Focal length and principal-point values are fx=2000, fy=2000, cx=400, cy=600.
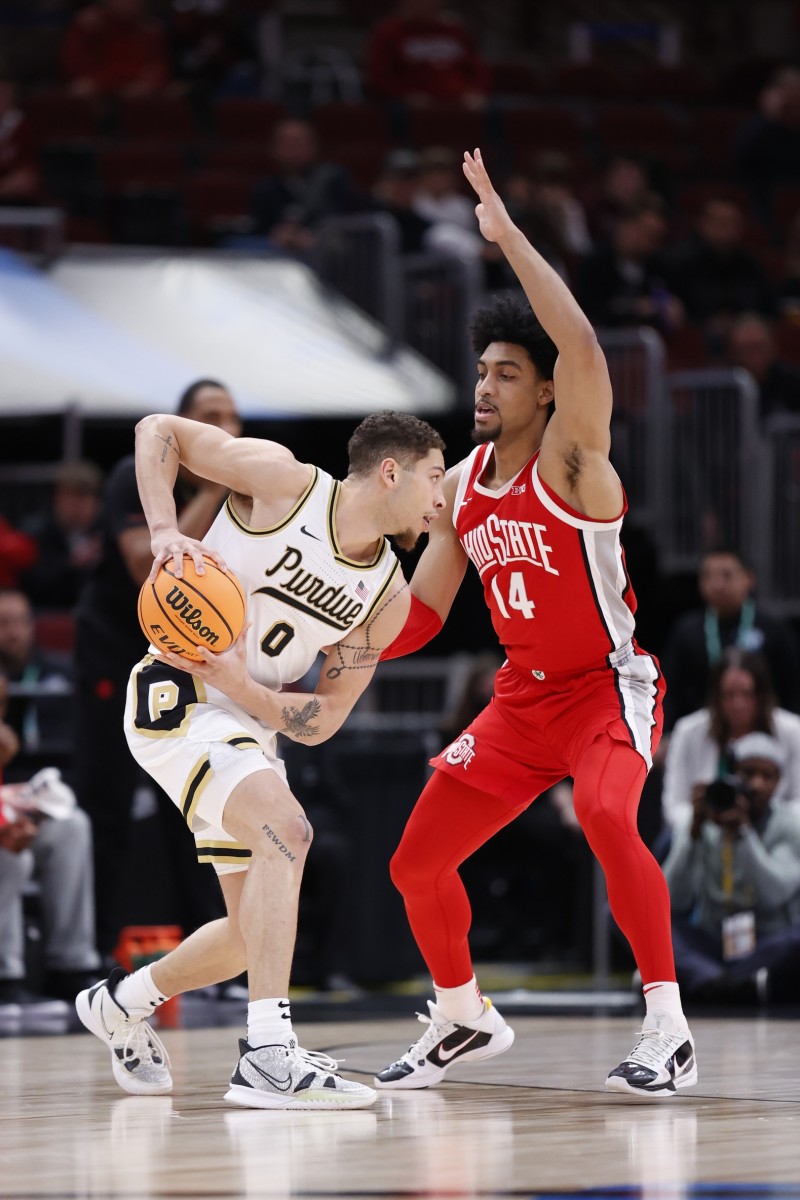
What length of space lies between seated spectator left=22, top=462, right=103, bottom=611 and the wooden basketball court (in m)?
4.99

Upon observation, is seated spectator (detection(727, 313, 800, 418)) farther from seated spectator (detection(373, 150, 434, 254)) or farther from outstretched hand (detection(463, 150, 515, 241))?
outstretched hand (detection(463, 150, 515, 241))

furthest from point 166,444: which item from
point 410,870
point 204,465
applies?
point 410,870

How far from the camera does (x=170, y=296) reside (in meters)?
13.6

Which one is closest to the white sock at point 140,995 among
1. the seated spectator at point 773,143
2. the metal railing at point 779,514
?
the metal railing at point 779,514

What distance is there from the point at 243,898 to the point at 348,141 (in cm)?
1188

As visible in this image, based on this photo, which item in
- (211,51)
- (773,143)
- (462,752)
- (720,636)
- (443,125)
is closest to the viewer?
(462,752)

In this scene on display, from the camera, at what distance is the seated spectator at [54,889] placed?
862 centimetres

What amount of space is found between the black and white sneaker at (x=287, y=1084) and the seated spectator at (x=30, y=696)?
5.04m

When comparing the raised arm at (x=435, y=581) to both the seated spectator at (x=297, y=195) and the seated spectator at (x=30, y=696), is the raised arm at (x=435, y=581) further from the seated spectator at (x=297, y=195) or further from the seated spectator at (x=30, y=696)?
the seated spectator at (x=297, y=195)

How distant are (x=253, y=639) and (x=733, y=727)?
4.62 m

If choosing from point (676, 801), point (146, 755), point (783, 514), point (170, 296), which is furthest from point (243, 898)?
point (170, 296)

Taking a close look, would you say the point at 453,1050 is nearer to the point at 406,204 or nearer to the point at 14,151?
the point at 406,204

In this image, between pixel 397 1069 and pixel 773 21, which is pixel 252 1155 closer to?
pixel 397 1069

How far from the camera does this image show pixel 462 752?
5.89 metres
